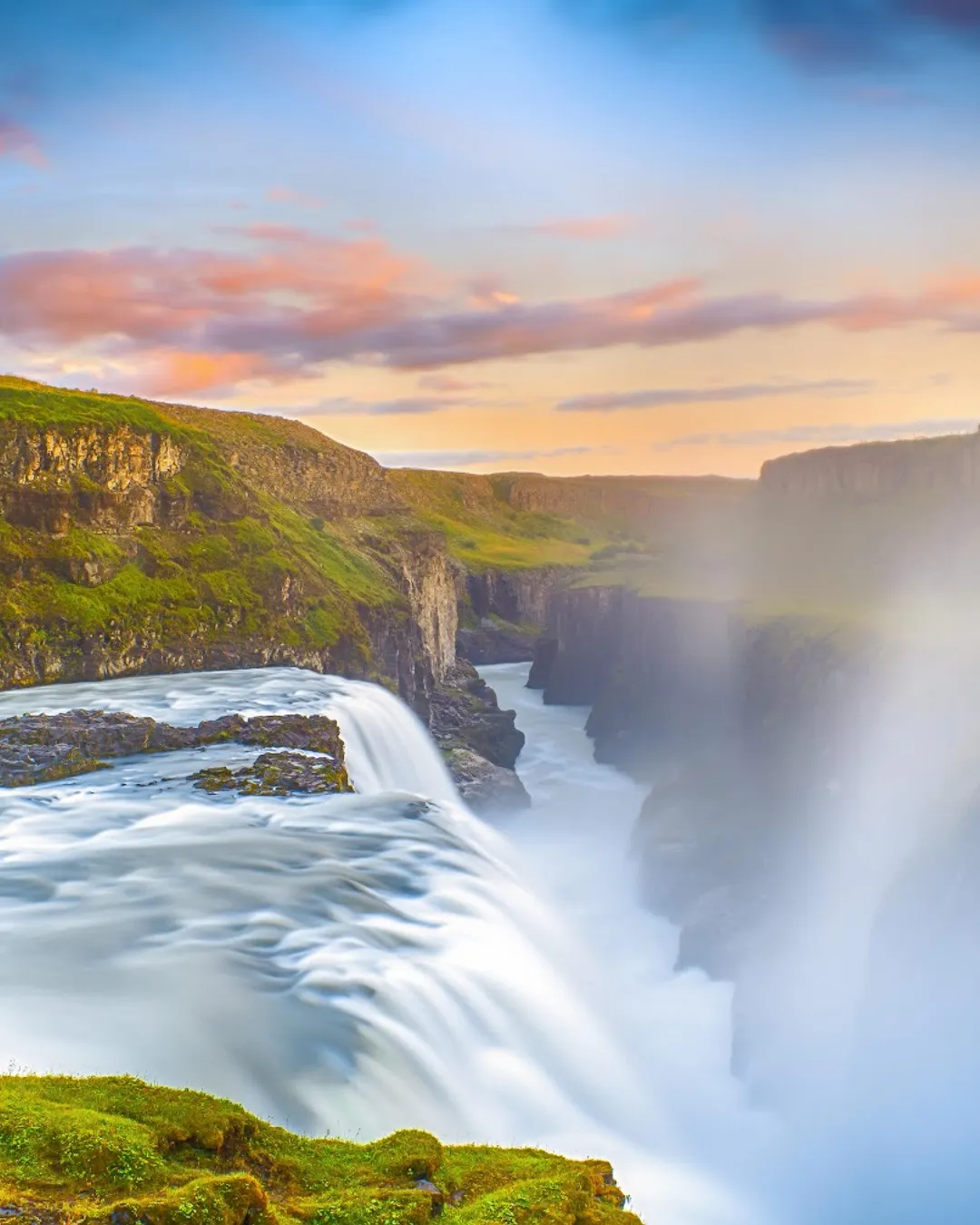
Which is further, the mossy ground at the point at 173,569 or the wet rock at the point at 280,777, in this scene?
the mossy ground at the point at 173,569

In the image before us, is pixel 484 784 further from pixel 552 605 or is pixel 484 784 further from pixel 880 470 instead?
pixel 880 470

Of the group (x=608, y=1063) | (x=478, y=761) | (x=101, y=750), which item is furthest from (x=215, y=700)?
(x=608, y=1063)

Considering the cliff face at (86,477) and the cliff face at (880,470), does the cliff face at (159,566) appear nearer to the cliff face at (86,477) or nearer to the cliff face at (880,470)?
the cliff face at (86,477)

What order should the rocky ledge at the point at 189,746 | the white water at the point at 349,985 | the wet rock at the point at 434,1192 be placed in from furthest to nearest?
the rocky ledge at the point at 189,746, the white water at the point at 349,985, the wet rock at the point at 434,1192

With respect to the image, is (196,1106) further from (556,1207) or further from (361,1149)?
(556,1207)

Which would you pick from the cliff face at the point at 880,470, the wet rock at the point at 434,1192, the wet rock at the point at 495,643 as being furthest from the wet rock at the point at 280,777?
the wet rock at the point at 495,643

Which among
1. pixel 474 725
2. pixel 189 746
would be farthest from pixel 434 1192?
pixel 474 725
